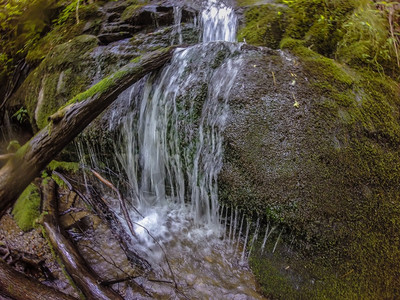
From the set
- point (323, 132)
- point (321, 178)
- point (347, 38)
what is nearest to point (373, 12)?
point (347, 38)

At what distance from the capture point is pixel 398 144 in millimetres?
2430

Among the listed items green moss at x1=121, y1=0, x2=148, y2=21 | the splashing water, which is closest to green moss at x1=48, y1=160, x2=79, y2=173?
green moss at x1=121, y1=0, x2=148, y2=21

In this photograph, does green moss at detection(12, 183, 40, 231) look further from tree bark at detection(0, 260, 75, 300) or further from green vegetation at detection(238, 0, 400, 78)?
green vegetation at detection(238, 0, 400, 78)

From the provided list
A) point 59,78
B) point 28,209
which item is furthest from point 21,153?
point 59,78

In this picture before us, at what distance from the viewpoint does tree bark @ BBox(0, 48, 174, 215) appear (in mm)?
2158

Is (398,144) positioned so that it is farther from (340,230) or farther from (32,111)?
(32,111)

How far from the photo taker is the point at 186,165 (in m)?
2.98

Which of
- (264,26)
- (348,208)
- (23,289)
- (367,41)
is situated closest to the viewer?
(23,289)

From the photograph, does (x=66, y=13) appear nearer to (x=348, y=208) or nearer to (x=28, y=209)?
(x=28, y=209)

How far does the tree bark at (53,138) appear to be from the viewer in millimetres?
2158

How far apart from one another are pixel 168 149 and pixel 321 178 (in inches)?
73.3

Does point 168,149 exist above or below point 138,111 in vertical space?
below

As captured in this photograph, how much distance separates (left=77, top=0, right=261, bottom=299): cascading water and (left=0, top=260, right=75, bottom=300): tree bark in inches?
39.3

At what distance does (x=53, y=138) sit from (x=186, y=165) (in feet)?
4.94
